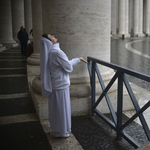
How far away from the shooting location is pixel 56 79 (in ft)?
12.0

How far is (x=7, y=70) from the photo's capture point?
9773 mm

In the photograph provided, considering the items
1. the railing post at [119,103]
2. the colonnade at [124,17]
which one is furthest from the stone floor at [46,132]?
the colonnade at [124,17]

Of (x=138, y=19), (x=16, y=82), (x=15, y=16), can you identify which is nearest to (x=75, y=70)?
(x=16, y=82)

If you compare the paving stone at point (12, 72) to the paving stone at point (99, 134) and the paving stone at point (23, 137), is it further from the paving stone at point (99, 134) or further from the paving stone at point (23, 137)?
the paving stone at point (99, 134)

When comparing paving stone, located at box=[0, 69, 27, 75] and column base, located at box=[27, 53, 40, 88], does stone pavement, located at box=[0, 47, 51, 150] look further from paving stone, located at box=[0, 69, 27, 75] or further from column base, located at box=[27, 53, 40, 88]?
paving stone, located at box=[0, 69, 27, 75]

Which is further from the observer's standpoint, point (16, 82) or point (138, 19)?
point (138, 19)

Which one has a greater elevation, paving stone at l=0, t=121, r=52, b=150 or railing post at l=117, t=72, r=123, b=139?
railing post at l=117, t=72, r=123, b=139

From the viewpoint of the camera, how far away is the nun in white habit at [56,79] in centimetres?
360

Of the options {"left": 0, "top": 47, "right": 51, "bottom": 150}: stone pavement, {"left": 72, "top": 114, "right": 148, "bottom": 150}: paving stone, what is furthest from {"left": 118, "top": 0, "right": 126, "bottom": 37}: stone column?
{"left": 72, "top": 114, "right": 148, "bottom": 150}: paving stone

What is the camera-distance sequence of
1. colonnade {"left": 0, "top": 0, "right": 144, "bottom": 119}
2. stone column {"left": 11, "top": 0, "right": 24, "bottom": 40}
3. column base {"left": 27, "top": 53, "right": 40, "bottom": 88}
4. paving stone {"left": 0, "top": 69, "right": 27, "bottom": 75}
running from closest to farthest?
colonnade {"left": 0, "top": 0, "right": 144, "bottom": 119} < column base {"left": 27, "top": 53, "right": 40, "bottom": 88} < paving stone {"left": 0, "top": 69, "right": 27, "bottom": 75} < stone column {"left": 11, "top": 0, "right": 24, "bottom": 40}

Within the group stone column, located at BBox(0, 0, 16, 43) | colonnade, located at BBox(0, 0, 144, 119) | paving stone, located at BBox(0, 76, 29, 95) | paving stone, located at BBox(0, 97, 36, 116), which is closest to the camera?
colonnade, located at BBox(0, 0, 144, 119)

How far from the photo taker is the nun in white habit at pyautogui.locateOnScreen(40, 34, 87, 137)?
360 cm

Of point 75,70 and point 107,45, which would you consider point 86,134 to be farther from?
point 107,45

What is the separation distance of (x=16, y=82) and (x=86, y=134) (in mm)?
4312
